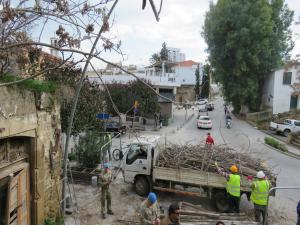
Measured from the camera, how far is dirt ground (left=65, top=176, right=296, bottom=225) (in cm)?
954

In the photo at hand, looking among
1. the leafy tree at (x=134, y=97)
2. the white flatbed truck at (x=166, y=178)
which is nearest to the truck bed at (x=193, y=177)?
the white flatbed truck at (x=166, y=178)

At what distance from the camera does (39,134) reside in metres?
7.27

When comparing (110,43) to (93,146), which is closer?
(110,43)

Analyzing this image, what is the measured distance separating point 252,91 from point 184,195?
1119 inches

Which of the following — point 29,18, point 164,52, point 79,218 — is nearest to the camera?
point 29,18

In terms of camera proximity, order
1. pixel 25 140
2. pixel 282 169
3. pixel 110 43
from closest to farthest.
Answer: pixel 110 43
pixel 25 140
pixel 282 169

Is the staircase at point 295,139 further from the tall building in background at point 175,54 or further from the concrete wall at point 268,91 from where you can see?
the tall building in background at point 175,54

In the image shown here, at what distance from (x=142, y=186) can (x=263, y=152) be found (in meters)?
11.9

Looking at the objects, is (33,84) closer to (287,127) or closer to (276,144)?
(276,144)

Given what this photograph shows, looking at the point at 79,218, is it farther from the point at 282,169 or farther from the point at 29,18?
the point at 282,169

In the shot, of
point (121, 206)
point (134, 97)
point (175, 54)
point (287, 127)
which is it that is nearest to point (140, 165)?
point (121, 206)

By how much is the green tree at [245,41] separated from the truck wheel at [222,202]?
27.9 m

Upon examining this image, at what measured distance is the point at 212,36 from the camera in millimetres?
37531

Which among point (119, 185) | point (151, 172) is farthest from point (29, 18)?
point (119, 185)
